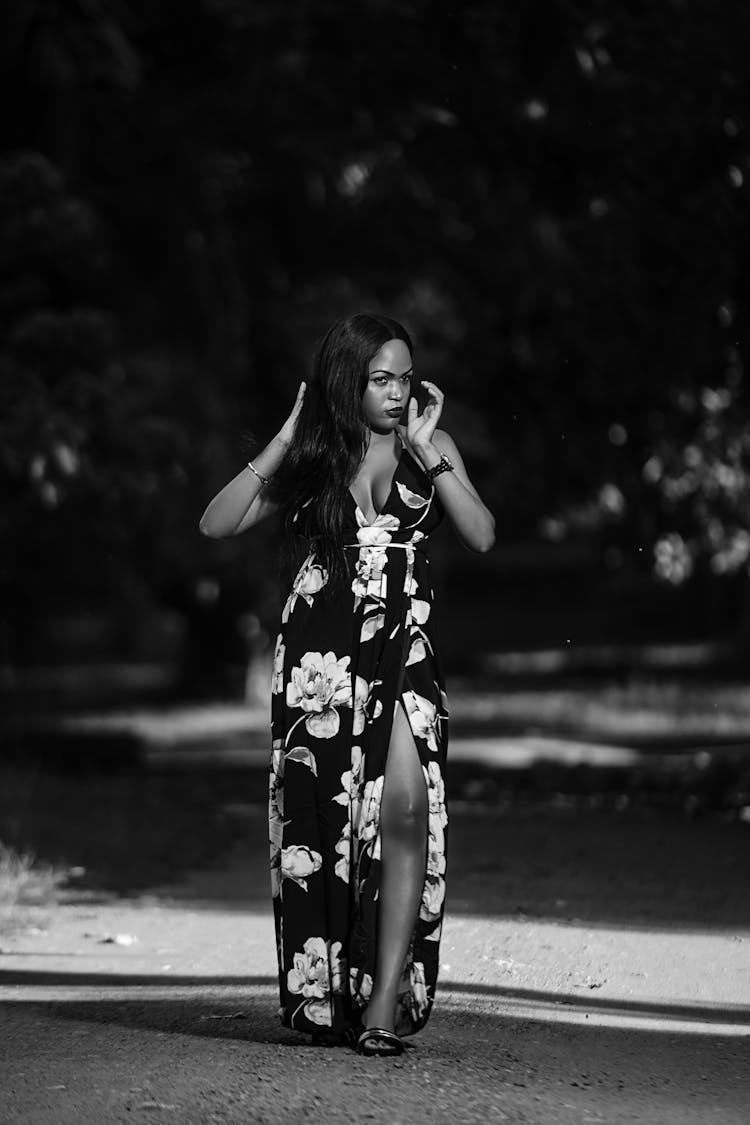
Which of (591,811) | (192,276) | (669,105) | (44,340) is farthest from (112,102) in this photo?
(591,811)

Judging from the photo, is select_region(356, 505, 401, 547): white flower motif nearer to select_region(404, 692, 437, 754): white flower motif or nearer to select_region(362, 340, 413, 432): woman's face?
select_region(362, 340, 413, 432): woman's face

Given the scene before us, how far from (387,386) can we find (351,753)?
1.00 metres

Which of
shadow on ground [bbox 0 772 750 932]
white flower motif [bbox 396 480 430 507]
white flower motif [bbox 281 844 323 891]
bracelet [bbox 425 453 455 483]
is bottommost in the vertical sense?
shadow on ground [bbox 0 772 750 932]

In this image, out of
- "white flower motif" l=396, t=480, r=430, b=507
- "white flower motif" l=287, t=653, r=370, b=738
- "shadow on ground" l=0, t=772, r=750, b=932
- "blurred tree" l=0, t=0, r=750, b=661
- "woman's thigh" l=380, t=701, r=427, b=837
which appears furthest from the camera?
"blurred tree" l=0, t=0, r=750, b=661

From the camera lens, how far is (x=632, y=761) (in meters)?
15.4

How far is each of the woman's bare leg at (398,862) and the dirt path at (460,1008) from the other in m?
0.20

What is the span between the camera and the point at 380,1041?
4.95 meters

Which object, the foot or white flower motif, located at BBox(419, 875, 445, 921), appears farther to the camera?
white flower motif, located at BBox(419, 875, 445, 921)

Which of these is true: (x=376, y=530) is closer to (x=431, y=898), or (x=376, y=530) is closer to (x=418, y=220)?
(x=431, y=898)

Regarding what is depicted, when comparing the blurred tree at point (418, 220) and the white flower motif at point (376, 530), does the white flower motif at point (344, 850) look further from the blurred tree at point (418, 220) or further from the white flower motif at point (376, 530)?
the blurred tree at point (418, 220)

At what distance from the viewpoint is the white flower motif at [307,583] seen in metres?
5.24

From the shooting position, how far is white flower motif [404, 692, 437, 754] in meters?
5.08

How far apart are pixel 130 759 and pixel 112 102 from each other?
5.49 metres

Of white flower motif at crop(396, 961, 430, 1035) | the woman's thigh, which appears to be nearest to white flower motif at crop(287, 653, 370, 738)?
the woman's thigh
